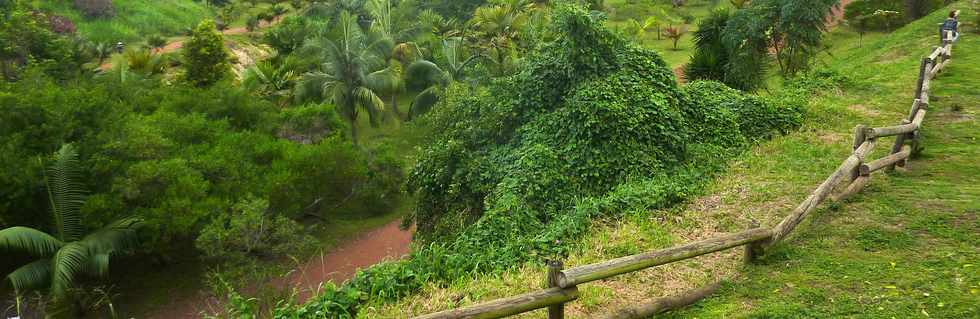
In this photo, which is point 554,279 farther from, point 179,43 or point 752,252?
point 179,43

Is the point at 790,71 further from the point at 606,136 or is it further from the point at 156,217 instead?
the point at 156,217

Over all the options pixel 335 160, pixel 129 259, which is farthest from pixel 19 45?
pixel 335 160

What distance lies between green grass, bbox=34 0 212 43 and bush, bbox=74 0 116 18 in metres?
0.27

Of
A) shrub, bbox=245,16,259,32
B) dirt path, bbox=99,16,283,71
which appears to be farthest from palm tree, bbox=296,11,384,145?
shrub, bbox=245,16,259,32

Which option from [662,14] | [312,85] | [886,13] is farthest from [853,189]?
[662,14]

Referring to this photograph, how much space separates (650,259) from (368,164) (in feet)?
41.4

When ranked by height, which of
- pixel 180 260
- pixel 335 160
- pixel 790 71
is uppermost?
pixel 790 71

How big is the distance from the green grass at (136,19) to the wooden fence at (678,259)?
29673 mm

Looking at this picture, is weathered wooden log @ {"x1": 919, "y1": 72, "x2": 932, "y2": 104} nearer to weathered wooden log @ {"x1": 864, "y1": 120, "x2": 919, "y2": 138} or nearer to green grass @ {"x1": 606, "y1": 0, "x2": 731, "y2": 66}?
weathered wooden log @ {"x1": 864, "y1": 120, "x2": 919, "y2": 138}

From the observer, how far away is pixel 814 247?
258 inches

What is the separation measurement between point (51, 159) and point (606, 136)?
10017 mm

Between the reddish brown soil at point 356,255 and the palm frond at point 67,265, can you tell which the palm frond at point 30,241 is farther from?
the reddish brown soil at point 356,255

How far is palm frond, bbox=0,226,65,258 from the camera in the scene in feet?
34.5

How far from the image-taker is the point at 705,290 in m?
5.93
